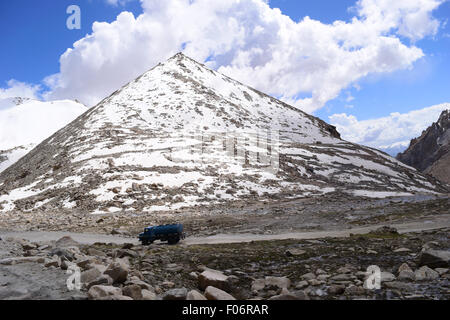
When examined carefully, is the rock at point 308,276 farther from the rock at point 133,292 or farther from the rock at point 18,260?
the rock at point 18,260

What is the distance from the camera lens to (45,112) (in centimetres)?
16888

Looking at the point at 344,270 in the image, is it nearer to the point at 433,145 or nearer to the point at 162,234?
the point at 162,234

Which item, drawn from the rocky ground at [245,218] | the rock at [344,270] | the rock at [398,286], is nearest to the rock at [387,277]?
the rock at [398,286]

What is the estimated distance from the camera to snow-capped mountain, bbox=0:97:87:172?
13550 centimetres

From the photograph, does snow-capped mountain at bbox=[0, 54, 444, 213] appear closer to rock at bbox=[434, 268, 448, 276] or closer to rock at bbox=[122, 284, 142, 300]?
rock at bbox=[122, 284, 142, 300]

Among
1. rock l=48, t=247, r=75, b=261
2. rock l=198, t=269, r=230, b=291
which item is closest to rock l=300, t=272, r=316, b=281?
rock l=198, t=269, r=230, b=291

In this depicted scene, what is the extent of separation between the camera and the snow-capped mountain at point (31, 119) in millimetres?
135500

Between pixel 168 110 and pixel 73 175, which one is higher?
pixel 168 110

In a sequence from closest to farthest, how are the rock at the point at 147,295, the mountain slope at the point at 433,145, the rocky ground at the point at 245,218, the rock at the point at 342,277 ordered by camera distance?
the rock at the point at 147,295, the rock at the point at 342,277, the rocky ground at the point at 245,218, the mountain slope at the point at 433,145

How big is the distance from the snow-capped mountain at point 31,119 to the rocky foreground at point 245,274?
363 feet

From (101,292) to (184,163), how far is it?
4255 cm

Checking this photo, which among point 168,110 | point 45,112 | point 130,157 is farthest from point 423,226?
point 45,112
